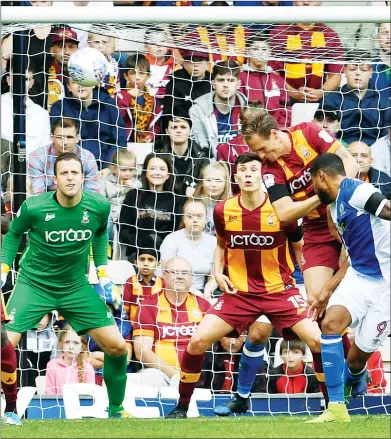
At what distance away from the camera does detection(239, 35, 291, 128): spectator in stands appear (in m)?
11.4

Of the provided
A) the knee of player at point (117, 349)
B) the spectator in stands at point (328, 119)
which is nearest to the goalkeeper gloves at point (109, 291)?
the knee of player at point (117, 349)

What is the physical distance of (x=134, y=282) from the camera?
1070 cm

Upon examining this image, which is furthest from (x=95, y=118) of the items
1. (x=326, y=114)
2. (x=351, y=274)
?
(x=351, y=274)

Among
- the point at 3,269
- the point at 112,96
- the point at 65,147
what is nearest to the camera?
the point at 3,269

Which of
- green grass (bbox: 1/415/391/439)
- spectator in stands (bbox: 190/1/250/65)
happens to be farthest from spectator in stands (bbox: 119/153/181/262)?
green grass (bbox: 1/415/391/439)

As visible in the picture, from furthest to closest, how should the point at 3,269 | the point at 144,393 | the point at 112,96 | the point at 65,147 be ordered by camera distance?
the point at 112,96 < the point at 65,147 < the point at 144,393 < the point at 3,269

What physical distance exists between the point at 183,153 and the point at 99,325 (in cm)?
287

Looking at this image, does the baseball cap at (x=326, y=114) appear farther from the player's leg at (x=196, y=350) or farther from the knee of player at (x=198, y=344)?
the knee of player at (x=198, y=344)

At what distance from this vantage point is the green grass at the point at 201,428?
22.0 ft

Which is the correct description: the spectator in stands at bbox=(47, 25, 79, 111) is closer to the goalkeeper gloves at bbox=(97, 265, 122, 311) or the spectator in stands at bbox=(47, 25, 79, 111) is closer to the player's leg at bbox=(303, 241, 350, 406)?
the goalkeeper gloves at bbox=(97, 265, 122, 311)

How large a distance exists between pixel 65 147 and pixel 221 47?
1.78m

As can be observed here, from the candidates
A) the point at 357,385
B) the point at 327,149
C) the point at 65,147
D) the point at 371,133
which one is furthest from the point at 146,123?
the point at 357,385

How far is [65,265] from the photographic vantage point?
8.94 m

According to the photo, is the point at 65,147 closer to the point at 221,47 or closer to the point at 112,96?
the point at 112,96
